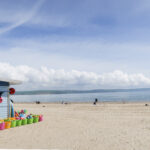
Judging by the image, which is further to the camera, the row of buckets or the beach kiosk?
the beach kiosk

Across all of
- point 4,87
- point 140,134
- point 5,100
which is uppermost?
point 4,87

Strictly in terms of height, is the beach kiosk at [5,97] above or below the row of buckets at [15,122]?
above

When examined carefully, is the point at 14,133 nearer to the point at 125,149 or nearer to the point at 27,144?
the point at 27,144

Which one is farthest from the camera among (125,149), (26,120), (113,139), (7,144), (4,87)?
(4,87)

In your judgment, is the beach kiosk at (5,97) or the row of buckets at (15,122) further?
the beach kiosk at (5,97)

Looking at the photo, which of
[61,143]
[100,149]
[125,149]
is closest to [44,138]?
[61,143]

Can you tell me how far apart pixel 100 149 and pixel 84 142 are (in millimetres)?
1387

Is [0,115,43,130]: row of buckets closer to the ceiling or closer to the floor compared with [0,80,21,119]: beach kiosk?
closer to the floor

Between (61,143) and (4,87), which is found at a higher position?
(4,87)

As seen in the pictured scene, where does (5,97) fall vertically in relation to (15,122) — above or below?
above

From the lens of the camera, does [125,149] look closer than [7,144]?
Yes

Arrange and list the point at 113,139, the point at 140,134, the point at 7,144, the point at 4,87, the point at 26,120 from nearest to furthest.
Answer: the point at 7,144 → the point at 113,139 → the point at 140,134 → the point at 26,120 → the point at 4,87

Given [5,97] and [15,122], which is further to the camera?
[5,97]

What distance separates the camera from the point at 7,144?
970 cm
